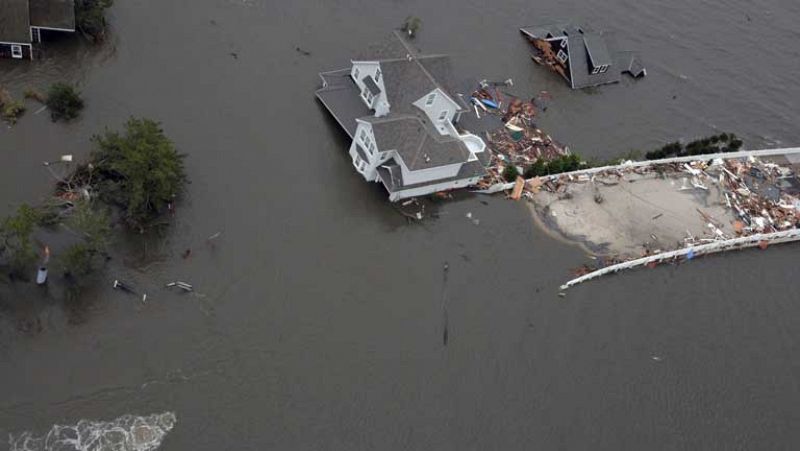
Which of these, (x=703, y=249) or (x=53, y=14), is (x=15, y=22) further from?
(x=703, y=249)

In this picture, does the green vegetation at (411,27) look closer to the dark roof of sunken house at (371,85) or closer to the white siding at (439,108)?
the dark roof of sunken house at (371,85)

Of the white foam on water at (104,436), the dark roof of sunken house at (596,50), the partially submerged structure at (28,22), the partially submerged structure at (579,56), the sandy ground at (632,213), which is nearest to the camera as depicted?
the white foam on water at (104,436)

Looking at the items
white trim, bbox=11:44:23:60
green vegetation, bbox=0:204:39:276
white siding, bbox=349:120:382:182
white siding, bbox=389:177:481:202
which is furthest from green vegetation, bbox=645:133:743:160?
white trim, bbox=11:44:23:60

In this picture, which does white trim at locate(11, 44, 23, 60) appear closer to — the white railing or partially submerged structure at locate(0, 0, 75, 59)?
partially submerged structure at locate(0, 0, 75, 59)

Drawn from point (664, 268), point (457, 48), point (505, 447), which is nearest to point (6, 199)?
point (505, 447)

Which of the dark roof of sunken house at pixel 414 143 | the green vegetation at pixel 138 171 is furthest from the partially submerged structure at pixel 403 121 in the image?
the green vegetation at pixel 138 171
